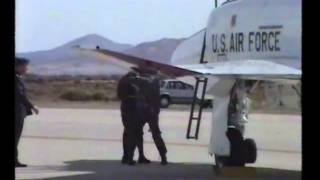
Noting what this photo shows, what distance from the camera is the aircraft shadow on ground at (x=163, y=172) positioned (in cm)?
1129

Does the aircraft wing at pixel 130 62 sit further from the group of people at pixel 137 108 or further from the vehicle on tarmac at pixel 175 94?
the vehicle on tarmac at pixel 175 94

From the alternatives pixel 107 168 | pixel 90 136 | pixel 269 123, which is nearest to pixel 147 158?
pixel 107 168

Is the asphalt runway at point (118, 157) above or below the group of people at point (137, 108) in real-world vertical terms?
below

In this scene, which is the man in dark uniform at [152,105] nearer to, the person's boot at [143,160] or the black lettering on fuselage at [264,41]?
the person's boot at [143,160]

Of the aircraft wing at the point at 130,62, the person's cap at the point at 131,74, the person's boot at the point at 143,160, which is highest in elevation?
the aircraft wing at the point at 130,62

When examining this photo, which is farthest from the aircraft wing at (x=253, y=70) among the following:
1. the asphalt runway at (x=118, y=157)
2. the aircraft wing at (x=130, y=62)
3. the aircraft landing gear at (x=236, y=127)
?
the aircraft wing at (x=130, y=62)

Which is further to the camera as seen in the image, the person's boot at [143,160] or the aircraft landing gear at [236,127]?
the person's boot at [143,160]

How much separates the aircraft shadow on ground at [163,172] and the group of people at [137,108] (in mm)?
339

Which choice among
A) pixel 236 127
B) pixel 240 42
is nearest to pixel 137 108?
pixel 236 127

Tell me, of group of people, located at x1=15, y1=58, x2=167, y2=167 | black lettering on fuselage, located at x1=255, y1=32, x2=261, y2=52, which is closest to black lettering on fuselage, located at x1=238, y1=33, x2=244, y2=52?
black lettering on fuselage, located at x1=255, y1=32, x2=261, y2=52

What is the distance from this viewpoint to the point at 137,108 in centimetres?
1279

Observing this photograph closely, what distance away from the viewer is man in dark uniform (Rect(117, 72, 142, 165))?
496 inches

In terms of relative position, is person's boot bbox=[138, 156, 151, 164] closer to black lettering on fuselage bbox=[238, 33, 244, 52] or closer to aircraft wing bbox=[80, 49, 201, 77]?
black lettering on fuselage bbox=[238, 33, 244, 52]
